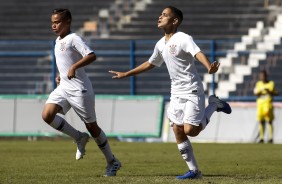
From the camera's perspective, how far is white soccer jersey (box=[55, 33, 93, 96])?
12492 mm

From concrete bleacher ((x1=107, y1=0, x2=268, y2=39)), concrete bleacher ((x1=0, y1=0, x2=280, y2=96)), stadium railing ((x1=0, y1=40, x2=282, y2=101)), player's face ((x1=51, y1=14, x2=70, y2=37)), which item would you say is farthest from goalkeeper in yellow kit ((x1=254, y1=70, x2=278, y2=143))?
player's face ((x1=51, y1=14, x2=70, y2=37))

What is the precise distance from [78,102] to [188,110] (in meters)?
1.55

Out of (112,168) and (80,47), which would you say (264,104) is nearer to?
(112,168)

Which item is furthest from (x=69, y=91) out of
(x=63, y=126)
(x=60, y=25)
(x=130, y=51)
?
(x=130, y=51)

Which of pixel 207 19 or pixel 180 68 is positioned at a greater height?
pixel 180 68

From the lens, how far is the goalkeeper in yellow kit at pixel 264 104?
25.0 metres

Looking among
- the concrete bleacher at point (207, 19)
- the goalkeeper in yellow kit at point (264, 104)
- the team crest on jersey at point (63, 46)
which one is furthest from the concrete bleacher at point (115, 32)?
the team crest on jersey at point (63, 46)

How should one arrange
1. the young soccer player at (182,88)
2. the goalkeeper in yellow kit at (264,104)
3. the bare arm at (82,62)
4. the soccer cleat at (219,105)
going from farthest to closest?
1. the goalkeeper in yellow kit at (264,104)
2. the soccer cleat at (219,105)
3. the bare arm at (82,62)
4. the young soccer player at (182,88)

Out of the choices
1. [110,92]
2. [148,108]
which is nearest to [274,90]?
[148,108]

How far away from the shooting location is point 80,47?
12.4 metres

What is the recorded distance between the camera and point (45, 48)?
28453 mm

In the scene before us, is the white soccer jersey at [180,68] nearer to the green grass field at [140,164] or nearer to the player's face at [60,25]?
the green grass field at [140,164]

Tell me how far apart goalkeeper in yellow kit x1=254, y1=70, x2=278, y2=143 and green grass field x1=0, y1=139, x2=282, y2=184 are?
3.22 metres

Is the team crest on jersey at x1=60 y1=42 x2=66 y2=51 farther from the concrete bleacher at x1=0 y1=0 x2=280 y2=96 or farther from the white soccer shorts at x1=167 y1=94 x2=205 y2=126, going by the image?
the concrete bleacher at x1=0 y1=0 x2=280 y2=96
